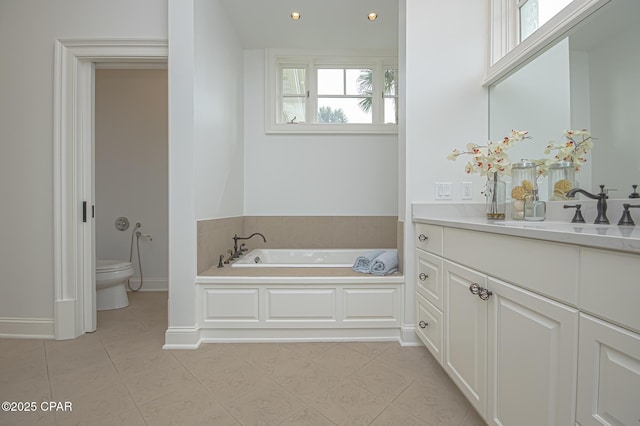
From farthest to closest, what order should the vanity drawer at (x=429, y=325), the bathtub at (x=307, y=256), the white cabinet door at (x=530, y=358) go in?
1. the bathtub at (x=307, y=256)
2. the vanity drawer at (x=429, y=325)
3. the white cabinet door at (x=530, y=358)

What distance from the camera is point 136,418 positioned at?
4.62ft

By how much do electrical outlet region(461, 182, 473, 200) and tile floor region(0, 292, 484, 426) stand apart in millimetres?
1066

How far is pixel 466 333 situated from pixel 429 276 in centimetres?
52

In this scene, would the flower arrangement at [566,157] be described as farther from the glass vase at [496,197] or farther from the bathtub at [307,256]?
the bathtub at [307,256]

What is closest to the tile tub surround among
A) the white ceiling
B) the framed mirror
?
the framed mirror

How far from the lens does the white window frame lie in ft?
10.7

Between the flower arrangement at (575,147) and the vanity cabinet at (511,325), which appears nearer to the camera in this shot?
the vanity cabinet at (511,325)

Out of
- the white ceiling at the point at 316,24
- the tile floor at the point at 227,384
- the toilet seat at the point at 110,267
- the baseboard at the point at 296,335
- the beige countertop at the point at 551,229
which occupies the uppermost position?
the white ceiling at the point at 316,24

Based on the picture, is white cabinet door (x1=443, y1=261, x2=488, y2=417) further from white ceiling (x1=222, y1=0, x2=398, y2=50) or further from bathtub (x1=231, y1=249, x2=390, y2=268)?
white ceiling (x1=222, y1=0, x2=398, y2=50)

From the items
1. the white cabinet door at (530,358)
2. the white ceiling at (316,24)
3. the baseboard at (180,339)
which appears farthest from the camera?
the white ceiling at (316,24)

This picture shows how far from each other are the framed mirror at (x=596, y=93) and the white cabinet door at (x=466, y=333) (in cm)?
72

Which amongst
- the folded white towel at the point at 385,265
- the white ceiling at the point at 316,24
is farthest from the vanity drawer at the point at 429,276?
the white ceiling at the point at 316,24

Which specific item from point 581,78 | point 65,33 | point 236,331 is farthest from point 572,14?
point 65,33

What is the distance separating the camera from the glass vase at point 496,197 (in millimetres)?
1815
